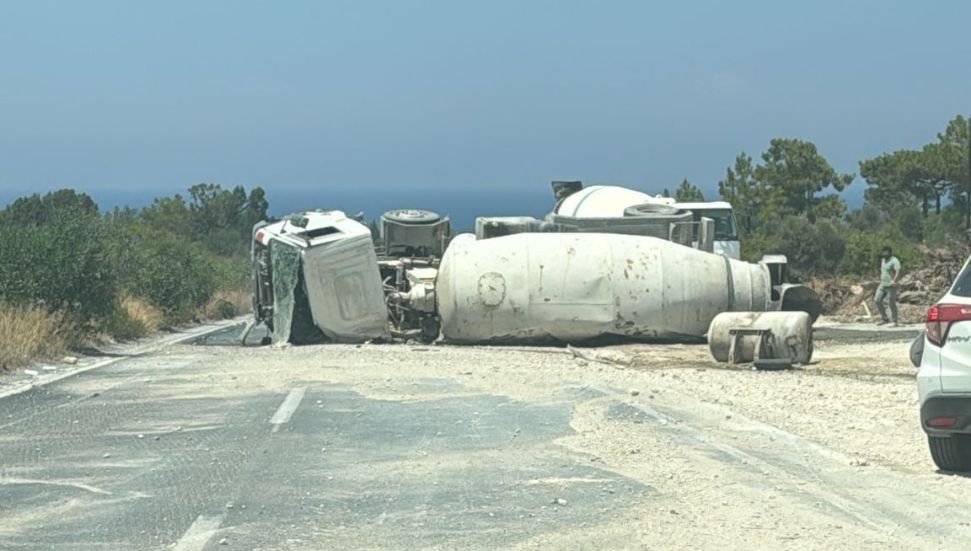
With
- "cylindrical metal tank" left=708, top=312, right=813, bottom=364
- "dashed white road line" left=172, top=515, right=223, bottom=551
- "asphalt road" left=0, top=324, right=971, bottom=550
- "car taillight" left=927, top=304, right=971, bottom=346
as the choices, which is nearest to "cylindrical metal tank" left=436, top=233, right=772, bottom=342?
"cylindrical metal tank" left=708, top=312, right=813, bottom=364

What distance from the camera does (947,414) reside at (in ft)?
31.8

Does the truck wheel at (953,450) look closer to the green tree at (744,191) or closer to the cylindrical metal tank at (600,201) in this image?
the cylindrical metal tank at (600,201)

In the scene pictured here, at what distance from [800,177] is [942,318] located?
189 ft

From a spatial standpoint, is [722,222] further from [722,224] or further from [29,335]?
[29,335]

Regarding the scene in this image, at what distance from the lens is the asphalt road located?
8312 mm

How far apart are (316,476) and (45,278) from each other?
614 inches

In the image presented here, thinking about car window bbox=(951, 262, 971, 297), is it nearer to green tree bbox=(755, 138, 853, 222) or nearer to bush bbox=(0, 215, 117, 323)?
bush bbox=(0, 215, 117, 323)

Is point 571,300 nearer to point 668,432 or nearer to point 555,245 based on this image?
point 555,245

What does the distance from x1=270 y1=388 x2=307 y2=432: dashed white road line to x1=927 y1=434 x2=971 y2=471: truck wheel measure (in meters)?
6.04

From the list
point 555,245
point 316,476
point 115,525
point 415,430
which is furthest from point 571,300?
point 115,525

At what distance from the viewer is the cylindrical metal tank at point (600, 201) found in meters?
31.8

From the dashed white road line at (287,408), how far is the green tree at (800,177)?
170 ft

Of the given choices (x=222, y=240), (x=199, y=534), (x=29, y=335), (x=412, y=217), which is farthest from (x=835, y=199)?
(x=199, y=534)

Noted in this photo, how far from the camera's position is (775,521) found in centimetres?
858
